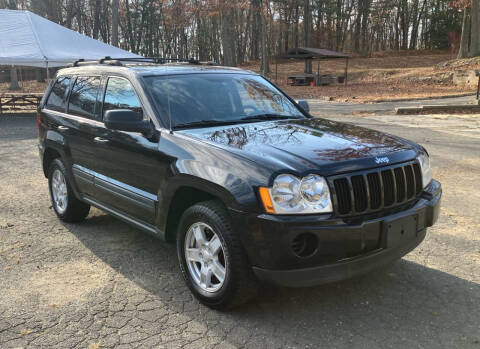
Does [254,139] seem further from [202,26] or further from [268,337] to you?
[202,26]

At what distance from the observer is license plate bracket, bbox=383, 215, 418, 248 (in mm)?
2965

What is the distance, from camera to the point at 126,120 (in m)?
3.69

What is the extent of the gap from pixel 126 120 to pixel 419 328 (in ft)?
8.61

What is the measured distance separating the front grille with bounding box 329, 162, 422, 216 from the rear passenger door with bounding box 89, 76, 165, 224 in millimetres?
1409

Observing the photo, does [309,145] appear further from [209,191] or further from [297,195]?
[209,191]

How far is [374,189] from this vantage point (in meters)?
3.03

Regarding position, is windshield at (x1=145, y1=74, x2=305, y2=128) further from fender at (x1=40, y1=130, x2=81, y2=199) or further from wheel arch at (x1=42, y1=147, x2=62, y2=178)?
wheel arch at (x1=42, y1=147, x2=62, y2=178)

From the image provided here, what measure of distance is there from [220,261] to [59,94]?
321 cm

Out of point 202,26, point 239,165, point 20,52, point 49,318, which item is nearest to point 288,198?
point 239,165

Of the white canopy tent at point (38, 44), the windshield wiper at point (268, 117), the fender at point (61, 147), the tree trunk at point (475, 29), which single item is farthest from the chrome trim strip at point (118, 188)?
the tree trunk at point (475, 29)

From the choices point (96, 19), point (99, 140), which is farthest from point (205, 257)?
point (96, 19)

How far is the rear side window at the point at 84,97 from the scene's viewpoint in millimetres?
4602

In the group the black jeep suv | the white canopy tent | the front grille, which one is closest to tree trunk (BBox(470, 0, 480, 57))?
the white canopy tent

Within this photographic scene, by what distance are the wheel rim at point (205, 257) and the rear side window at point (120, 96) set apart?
4.07 ft
